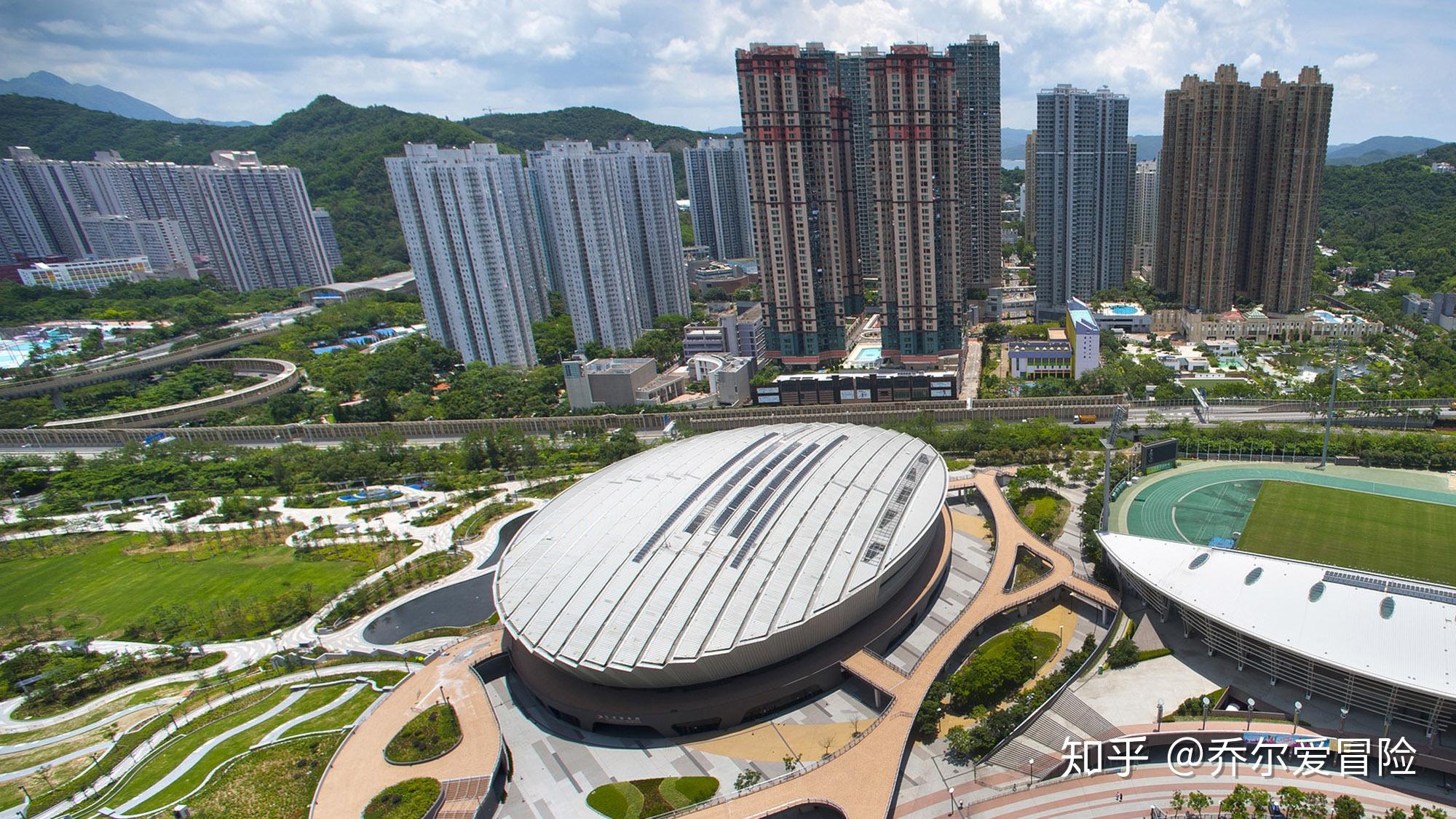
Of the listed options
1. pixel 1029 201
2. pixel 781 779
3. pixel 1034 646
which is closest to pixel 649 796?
pixel 781 779

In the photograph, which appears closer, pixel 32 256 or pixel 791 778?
pixel 791 778

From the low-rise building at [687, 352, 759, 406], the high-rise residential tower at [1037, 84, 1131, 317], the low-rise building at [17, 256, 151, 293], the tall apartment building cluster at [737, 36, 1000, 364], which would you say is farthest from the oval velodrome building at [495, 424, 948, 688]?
the low-rise building at [17, 256, 151, 293]

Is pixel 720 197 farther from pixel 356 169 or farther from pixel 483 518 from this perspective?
pixel 483 518

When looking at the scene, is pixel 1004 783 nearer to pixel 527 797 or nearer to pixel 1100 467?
pixel 527 797

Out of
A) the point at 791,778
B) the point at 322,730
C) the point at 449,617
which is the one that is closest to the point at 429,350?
the point at 449,617

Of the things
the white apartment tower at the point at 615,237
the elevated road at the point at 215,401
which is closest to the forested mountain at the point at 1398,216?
the white apartment tower at the point at 615,237

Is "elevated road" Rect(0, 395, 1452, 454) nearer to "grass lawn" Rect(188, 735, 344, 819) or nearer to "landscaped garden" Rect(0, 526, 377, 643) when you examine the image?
"landscaped garden" Rect(0, 526, 377, 643)
